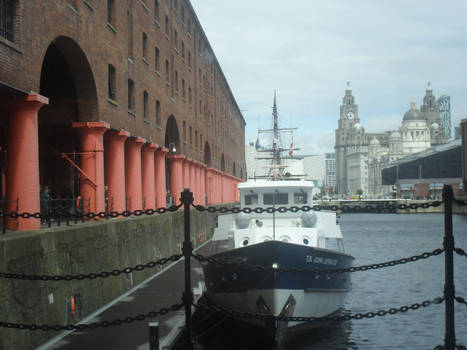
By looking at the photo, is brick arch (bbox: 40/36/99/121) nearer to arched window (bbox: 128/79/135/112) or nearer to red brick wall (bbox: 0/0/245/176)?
red brick wall (bbox: 0/0/245/176)

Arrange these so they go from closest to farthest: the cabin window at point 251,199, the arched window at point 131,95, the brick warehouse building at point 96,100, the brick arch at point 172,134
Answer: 1. the brick warehouse building at point 96,100
2. the cabin window at point 251,199
3. the arched window at point 131,95
4. the brick arch at point 172,134

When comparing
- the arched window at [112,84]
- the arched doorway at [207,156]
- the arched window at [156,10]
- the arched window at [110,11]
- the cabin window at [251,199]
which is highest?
the arched window at [156,10]

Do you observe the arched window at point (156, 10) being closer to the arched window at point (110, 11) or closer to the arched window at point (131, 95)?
the arched window at point (131, 95)

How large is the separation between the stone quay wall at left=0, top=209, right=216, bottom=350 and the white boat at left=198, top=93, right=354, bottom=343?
314cm

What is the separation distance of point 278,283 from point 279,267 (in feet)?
3.23

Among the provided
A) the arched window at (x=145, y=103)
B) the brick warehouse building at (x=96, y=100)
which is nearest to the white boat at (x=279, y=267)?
the brick warehouse building at (x=96, y=100)

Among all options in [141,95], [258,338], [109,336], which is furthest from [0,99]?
[141,95]

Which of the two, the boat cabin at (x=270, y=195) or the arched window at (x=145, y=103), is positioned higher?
the arched window at (x=145, y=103)

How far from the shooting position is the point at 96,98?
73.8 feet

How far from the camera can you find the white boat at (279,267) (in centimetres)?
1497

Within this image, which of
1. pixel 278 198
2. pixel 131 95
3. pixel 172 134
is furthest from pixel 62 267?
pixel 172 134

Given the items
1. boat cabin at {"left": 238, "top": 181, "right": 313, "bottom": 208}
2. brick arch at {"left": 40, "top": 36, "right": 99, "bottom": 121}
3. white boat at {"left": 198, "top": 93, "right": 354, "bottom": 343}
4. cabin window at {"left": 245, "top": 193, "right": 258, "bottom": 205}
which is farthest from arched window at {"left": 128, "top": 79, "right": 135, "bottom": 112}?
white boat at {"left": 198, "top": 93, "right": 354, "bottom": 343}

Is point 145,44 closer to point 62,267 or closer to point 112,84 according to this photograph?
point 112,84

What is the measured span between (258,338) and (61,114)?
11559 millimetres
